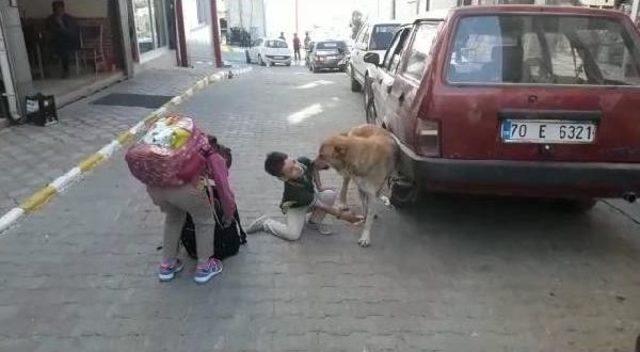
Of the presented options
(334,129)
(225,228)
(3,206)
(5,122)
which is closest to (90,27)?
(5,122)

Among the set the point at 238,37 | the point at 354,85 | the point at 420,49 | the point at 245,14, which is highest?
the point at 420,49

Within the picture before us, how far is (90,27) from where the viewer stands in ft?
39.8

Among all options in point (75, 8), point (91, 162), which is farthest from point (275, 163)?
point (75, 8)

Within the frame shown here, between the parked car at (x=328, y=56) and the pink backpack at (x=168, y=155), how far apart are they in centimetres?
2158

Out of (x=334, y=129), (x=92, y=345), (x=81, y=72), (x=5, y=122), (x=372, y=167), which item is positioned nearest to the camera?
(x=92, y=345)

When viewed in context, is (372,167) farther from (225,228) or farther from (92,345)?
(92,345)

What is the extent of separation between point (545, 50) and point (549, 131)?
68 centimetres

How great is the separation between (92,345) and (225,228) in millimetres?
1128

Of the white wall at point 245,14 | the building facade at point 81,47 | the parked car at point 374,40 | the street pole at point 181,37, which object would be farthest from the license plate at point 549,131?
the white wall at point 245,14

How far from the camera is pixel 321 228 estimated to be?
4.25 m

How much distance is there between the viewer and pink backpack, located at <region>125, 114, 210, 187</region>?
9.73 ft

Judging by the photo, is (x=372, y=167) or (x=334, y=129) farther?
(x=334, y=129)

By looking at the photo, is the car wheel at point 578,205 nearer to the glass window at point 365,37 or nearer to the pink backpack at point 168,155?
the pink backpack at point 168,155

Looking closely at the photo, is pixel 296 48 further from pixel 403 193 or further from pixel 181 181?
pixel 181 181
